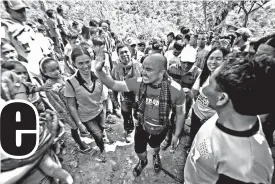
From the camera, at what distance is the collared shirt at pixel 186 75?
321cm

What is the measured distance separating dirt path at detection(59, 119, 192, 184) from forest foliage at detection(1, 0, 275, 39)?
1001 cm

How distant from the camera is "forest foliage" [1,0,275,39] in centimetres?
1359

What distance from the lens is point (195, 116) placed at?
2758 mm

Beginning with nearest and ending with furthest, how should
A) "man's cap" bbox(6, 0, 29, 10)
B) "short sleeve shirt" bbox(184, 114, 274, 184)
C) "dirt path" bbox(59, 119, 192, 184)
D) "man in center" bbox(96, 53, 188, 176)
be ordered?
"short sleeve shirt" bbox(184, 114, 274, 184) → "man in center" bbox(96, 53, 188, 176) → "man's cap" bbox(6, 0, 29, 10) → "dirt path" bbox(59, 119, 192, 184)

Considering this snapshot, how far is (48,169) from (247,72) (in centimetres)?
158

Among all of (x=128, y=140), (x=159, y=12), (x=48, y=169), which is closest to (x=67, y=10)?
(x=159, y=12)

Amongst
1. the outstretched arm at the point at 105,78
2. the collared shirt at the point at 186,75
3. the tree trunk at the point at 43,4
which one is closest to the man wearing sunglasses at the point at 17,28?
the outstretched arm at the point at 105,78

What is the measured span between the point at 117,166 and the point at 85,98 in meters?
1.30

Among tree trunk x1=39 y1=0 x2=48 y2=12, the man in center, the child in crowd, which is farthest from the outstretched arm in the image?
tree trunk x1=39 y1=0 x2=48 y2=12

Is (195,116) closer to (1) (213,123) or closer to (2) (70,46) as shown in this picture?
(1) (213,123)

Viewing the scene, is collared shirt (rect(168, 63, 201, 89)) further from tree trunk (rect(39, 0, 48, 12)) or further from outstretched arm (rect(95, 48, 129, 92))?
tree trunk (rect(39, 0, 48, 12))

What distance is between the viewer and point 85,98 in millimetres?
2549

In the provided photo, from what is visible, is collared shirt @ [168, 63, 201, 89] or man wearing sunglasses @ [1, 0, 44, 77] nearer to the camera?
man wearing sunglasses @ [1, 0, 44, 77]

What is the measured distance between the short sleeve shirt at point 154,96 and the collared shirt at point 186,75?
A: 3.59ft
